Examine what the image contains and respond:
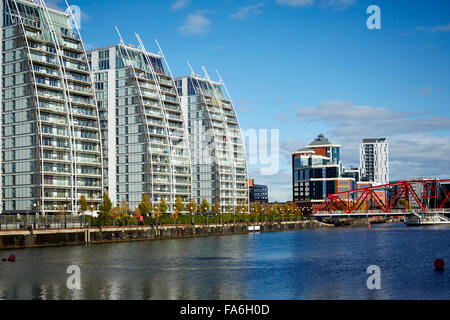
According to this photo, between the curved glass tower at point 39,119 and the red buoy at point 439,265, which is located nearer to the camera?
the red buoy at point 439,265

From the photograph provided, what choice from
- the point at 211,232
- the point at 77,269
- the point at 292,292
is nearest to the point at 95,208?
the point at 211,232

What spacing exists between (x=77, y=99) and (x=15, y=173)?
26.2m

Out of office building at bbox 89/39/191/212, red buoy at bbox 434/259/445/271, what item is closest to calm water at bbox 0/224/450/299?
red buoy at bbox 434/259/445/271

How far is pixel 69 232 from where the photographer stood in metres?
119

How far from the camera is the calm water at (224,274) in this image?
52906 mm

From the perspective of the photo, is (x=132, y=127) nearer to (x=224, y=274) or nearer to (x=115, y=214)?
(x=115, y=214)

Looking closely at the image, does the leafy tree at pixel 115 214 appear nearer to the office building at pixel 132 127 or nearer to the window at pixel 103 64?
the office building at pixel 132 127

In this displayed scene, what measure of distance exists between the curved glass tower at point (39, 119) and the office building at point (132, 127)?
2577 centimetres

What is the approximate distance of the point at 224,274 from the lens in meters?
67.2

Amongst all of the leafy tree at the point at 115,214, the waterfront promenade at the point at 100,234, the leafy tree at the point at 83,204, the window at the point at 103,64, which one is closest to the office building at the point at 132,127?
the window at the point at 103,64

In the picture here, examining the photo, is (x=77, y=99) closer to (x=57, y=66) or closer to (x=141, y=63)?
(x=57, y=66)

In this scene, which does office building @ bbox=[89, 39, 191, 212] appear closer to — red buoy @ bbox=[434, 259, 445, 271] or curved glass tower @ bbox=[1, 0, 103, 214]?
curved glass tower @ bbox=[1, 0, 103, 214]

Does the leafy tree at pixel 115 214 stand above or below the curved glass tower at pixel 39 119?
below
